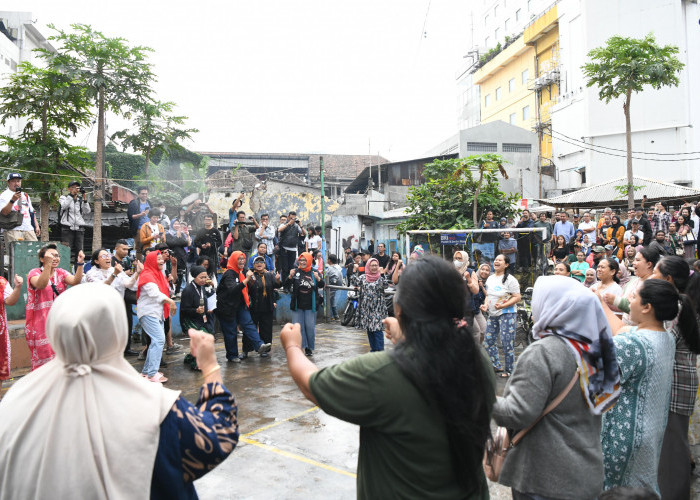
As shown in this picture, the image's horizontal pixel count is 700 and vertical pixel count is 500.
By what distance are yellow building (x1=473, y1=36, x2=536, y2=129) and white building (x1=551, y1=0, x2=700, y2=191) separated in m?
7.88

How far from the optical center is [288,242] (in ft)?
44.3

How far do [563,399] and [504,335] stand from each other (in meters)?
5.55

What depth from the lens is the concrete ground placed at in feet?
13.6

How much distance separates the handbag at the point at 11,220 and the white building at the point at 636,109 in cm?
2750

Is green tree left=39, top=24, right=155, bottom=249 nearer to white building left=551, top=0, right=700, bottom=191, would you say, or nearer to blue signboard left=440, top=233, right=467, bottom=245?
blue signboard left=440, top=233, right=467, bottom=245

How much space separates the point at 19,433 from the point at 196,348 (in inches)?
24.2

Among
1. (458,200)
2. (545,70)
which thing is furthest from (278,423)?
(545,70)

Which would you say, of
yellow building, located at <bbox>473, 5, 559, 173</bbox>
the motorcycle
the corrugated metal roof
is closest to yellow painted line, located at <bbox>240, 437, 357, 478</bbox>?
the motorcycle

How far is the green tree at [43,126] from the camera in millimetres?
14586

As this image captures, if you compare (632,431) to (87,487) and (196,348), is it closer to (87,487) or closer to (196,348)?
(196,348)

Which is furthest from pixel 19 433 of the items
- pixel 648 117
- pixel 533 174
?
pixel 533 174

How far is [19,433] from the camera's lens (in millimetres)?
1607

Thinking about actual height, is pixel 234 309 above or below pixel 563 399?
below

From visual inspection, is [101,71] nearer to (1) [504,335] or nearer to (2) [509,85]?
(1) [504,335]
